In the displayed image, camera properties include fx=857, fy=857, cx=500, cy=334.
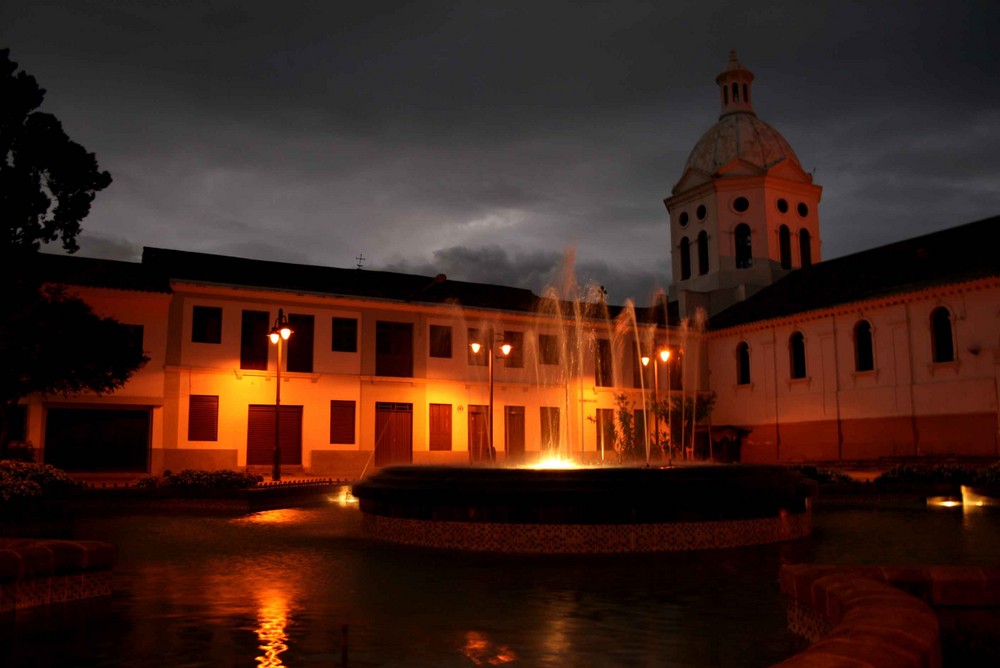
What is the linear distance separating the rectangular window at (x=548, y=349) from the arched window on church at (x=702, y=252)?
12.0 metres

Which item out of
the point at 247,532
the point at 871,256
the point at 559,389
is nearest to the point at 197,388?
the point at 559,389

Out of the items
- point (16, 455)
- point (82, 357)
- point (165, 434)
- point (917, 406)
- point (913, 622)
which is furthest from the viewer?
point (917, 406)

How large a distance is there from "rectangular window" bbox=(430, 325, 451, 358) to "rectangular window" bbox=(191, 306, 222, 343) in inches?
316

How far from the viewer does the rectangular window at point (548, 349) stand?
3597 cm

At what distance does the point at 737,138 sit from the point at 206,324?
29052 millimetres

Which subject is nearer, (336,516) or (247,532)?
(247,532)

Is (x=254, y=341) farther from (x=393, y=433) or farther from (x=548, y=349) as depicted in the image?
(x=548, y=349)

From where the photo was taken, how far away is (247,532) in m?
12.2

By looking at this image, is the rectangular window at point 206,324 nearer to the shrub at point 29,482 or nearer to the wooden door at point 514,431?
the wooden door at point 514,431

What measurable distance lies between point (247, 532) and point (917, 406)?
24.9 metres

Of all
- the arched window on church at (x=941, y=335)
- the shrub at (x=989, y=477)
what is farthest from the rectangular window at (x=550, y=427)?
the shrub at (x=989, y=477)

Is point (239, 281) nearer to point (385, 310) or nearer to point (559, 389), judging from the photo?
point (385, 310)

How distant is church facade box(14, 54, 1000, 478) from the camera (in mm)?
27531

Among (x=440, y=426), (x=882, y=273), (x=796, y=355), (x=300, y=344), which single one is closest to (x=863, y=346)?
(x=882, y=273)
